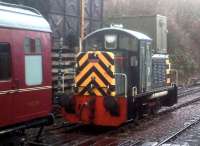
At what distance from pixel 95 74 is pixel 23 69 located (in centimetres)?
358

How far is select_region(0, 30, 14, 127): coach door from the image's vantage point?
7.89 metres

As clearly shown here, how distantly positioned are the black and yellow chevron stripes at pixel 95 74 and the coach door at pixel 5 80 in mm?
3846

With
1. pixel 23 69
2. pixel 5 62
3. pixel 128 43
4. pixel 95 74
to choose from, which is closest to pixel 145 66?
pixel 128 43

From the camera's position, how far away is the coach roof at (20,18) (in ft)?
26.6

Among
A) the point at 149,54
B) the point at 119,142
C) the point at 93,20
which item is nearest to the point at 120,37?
the point at 149,54

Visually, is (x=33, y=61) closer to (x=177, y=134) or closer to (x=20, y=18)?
(x=20, y=18)

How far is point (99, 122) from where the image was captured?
37.8ft

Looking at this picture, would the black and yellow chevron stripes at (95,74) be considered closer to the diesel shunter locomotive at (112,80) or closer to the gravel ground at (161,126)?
the diesel shunter locomotive at (112,80)

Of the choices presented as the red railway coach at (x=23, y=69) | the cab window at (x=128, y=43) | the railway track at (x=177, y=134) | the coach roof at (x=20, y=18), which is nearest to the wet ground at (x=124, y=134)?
the railway track at (x=177, y=134)

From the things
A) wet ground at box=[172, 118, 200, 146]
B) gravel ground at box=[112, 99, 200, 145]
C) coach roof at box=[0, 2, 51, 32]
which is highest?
coach roof at box=[0, 2, 51, 32]

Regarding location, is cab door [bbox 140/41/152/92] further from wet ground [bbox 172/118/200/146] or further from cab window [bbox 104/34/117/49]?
wet ground [bbox 172/118/200/146]

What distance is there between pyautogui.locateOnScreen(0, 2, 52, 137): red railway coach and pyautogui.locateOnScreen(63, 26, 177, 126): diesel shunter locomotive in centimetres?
239

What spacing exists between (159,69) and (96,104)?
363 cm

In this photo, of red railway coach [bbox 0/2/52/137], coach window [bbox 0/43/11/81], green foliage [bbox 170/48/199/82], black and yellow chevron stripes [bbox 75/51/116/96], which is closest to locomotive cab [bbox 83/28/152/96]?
black and yellow chevron stripes [bbox 75/51/116/96]
